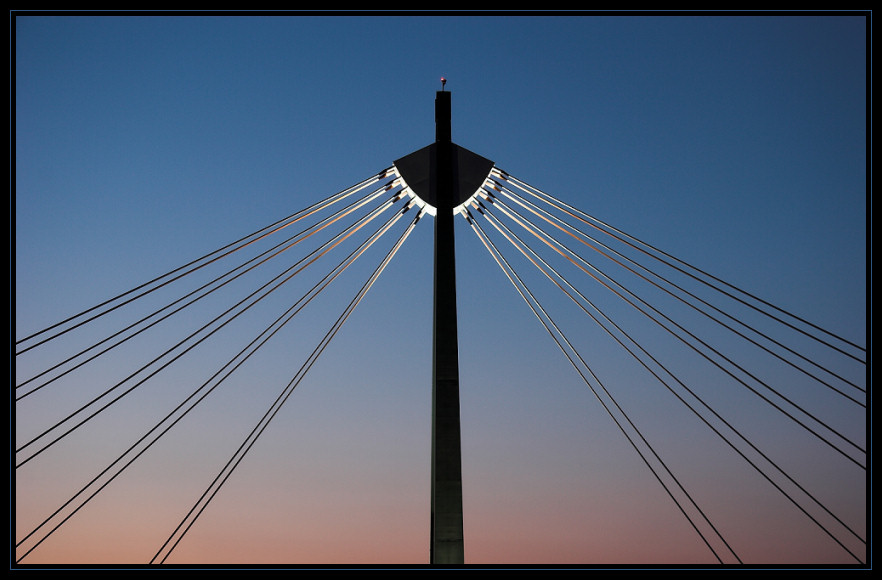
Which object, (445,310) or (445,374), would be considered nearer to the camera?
(445,374)

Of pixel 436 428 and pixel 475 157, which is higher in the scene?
pixel 475 157

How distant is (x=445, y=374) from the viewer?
1619 cm

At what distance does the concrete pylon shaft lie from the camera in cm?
1504

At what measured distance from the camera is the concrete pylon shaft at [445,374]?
15039 millimetres

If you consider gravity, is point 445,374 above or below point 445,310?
below
